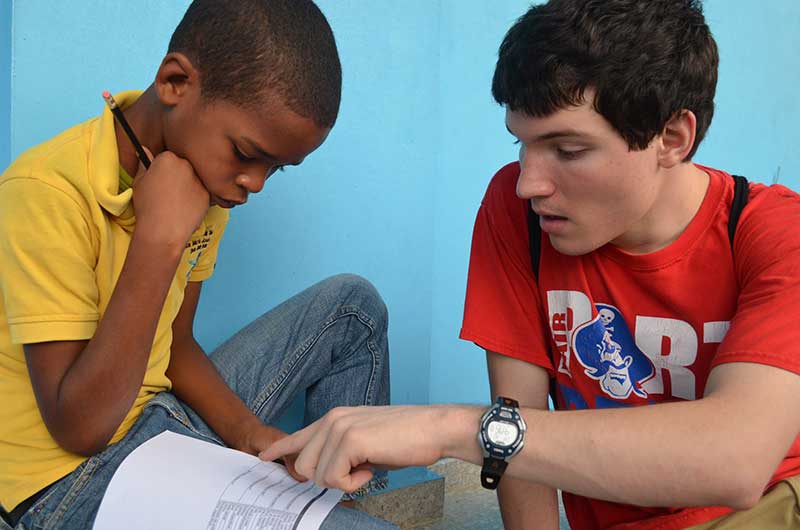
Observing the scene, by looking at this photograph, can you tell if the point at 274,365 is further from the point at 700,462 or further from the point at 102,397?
the point at 700,462

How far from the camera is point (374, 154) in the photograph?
67.9 inches

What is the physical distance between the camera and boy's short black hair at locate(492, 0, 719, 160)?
970 mm

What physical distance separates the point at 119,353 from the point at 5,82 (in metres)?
0.55

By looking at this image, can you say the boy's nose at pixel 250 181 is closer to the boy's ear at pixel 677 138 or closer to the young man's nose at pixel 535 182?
the young man's nose at pixel 535 182

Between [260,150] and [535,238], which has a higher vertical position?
[260,150]

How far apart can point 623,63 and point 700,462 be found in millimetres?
520

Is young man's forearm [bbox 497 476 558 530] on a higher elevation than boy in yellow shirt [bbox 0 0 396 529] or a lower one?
lower

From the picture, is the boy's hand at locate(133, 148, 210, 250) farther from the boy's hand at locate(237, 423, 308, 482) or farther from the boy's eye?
the boy's hand at locate(237, 423, 308, 482)

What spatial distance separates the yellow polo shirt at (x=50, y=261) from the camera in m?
0.97

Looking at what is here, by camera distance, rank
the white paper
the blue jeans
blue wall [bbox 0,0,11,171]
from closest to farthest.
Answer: the white paper
blue wall [bbox 0,0,11,171]
the blue jeans

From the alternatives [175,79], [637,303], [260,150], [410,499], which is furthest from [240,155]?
[410,499]

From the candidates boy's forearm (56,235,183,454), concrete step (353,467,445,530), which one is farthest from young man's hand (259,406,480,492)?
concrete step (353,467,445,530)

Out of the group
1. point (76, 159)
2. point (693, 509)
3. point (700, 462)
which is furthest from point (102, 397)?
point (693, 509)

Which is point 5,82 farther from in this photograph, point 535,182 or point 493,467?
point 493,467
